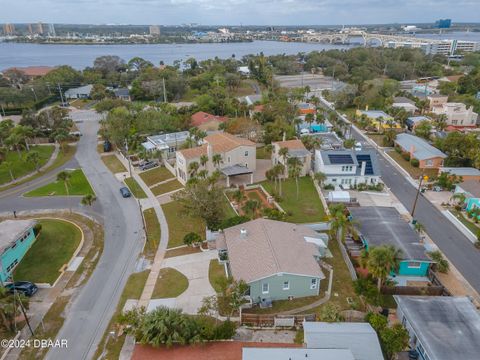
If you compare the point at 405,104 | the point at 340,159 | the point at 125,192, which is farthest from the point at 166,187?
the point at 405,104

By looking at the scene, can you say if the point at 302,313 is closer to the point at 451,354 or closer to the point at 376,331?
the point at 376,331

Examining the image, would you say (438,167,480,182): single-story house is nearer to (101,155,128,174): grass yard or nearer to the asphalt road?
the asphalt road

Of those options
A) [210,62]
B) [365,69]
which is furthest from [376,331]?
[210,62]

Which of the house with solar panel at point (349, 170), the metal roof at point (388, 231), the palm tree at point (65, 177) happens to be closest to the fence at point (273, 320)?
the metal roof at point (388, 231)

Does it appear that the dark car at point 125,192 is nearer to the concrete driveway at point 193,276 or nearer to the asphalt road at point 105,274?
the asphalt road at point 105,274

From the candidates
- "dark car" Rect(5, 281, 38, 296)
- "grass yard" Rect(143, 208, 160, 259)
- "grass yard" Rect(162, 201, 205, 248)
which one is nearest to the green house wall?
"grass yard" Rect(162, 201, 205, 248)

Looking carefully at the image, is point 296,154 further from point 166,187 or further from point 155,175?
point 155,175
